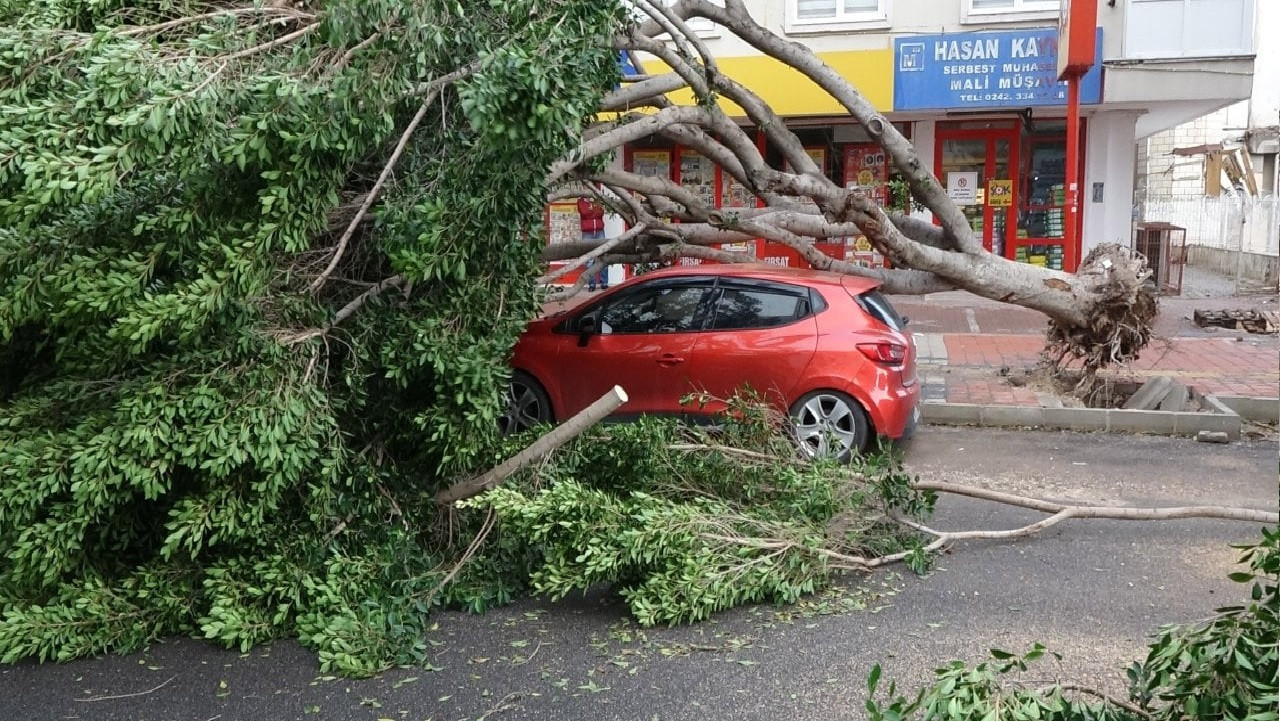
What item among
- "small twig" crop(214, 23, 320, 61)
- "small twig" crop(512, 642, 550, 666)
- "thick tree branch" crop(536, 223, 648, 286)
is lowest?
"small twig" crop(512, 642, 550, 666)

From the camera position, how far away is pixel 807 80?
1736 centimetres

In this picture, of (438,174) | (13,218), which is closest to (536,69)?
(438,174)

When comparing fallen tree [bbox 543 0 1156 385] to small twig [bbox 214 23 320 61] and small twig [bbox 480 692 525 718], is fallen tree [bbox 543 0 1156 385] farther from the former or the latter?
small twig [bbox 480 692 525 718]

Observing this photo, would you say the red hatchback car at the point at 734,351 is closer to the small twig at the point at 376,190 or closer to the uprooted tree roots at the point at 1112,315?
the uprooted tree roots at the point at 1112,315

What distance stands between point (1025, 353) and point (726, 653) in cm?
970

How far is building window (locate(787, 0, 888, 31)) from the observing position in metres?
17.9

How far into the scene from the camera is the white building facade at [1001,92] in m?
16.5

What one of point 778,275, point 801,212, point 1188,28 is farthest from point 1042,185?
point 778,275

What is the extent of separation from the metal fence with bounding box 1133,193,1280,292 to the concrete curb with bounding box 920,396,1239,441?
433 inches

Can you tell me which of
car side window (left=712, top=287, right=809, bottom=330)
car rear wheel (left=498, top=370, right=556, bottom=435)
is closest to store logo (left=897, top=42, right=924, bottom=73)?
car side window (left=712, top=287, right=809, bottom=330)

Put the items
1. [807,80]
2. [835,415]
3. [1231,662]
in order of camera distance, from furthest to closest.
Result: 1. [807,80]
2. [835,415]
3. [1231,662]

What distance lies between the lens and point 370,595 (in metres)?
5.45

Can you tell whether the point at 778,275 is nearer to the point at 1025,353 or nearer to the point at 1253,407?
the point at 1253,407

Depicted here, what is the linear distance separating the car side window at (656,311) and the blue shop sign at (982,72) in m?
9.48
